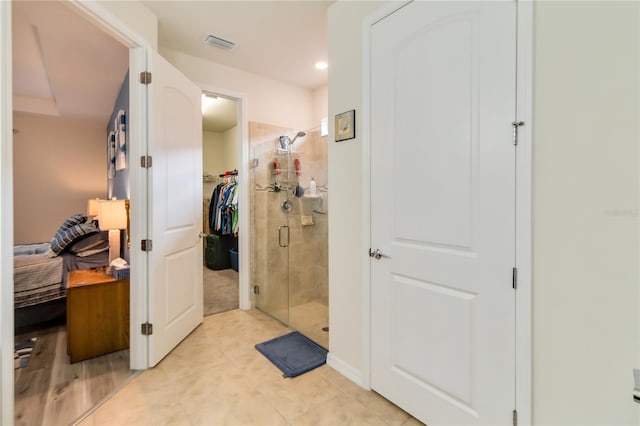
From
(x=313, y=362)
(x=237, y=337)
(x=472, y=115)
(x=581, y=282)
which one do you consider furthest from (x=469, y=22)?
(x=237, y=337)

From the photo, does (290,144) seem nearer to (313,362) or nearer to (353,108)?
(353,108)

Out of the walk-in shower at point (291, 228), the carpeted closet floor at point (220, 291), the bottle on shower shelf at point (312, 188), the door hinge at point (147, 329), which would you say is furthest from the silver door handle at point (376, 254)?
the carpeted closet floor at point (220, 291)

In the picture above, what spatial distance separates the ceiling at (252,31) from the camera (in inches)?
86.1

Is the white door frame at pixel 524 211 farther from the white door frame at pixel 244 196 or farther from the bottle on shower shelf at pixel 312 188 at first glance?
the white door frame at pixel 244 196

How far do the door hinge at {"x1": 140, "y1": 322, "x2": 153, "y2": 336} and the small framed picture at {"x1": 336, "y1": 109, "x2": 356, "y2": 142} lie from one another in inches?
75.6

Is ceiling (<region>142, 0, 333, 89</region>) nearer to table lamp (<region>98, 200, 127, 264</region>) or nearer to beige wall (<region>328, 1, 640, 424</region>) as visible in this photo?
table lamp (<region>98, 200, 127, 264</region>)

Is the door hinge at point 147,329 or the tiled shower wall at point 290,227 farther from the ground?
the tiled shower wall at point 290,227

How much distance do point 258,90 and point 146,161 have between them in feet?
5.43

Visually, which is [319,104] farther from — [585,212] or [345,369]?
[585,212]

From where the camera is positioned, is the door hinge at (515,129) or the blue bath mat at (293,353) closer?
the door hinge at (515,129)

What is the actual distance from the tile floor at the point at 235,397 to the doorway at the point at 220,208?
1.07 m

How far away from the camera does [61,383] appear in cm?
197

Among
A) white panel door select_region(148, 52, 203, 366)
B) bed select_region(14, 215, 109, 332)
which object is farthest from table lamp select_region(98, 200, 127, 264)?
white panel door select_region(148, 52, 203, 366)

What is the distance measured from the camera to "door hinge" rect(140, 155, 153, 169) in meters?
2.15
